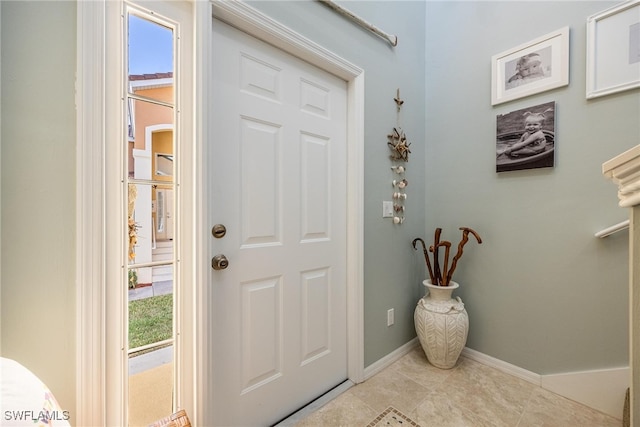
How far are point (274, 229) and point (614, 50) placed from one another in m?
1.96

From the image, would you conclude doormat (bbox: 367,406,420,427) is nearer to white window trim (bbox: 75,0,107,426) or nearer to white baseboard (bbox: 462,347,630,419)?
white baseboard (bbox: 462,347,630,419)

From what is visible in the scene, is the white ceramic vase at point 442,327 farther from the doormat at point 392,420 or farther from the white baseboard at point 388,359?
the doormat at point 392,420

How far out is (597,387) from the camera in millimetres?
1362

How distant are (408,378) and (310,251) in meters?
1.05

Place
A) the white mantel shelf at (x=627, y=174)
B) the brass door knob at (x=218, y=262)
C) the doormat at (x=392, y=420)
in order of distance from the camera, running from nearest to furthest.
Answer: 1. the white mantel shelf at (x=627, y=174)
2. the brass door knob at (x=218, y=262)
3. the doormat at (x=392, y=420)

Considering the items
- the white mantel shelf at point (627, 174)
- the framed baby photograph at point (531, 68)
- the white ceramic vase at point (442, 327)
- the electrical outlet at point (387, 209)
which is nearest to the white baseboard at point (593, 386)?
the white ceramic vase at point (442, 327)

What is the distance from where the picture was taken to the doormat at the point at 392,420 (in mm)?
1269

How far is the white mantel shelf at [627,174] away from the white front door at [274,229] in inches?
43.5

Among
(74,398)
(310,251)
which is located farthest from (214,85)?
(74,398)

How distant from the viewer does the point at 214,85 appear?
1.08m

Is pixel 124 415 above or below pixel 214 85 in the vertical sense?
below

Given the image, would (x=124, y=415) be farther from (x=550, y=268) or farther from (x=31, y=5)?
(x=550, y=268)

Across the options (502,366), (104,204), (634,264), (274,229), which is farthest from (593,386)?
(104,204)

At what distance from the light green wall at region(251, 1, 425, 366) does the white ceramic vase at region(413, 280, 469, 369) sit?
0.20 m
